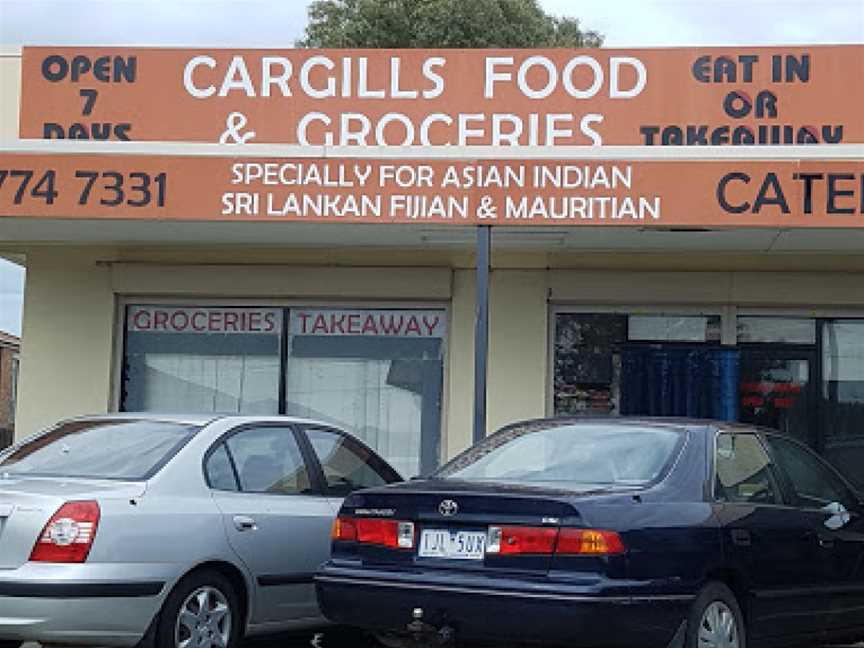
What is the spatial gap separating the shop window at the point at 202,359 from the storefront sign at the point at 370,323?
284 mm

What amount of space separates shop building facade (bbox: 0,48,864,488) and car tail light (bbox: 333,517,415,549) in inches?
208

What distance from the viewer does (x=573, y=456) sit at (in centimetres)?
718

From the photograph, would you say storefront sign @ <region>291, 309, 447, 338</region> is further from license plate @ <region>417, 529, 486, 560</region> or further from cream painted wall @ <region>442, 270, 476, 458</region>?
license plate @ <region>417, 529, 486, 560</region>

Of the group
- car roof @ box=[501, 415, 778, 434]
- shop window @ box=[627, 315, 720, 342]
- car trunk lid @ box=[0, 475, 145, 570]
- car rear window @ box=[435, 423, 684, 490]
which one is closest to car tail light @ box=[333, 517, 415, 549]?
car rear window @ box=[435, 423, 684, 490]

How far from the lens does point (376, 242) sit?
12.7 metres

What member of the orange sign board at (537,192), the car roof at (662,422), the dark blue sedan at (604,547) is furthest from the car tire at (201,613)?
the orange sign board at (537,192)

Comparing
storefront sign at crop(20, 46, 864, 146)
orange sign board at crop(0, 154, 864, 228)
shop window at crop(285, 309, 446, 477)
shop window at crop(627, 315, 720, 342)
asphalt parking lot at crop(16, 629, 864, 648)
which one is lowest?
asphalt parking lot at crop(16, 629, 864, 648)

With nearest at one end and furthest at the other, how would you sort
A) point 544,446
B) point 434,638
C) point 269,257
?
point 434,638, point 544,446, point 269,257

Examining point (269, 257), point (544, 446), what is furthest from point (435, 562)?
point (269, 257)

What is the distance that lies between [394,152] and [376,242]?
202 cm

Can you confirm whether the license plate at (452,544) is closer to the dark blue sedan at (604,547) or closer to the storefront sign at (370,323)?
the dark blue sedan at (604,547)

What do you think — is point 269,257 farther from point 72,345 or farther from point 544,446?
point 544,446

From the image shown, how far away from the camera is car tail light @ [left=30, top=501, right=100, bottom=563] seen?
22.2ft

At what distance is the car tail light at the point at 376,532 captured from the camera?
6.69m
